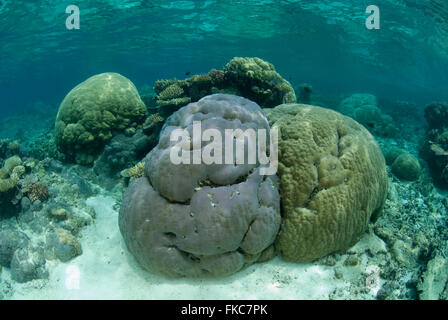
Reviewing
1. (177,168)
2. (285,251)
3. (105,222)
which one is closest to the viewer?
(177,168)

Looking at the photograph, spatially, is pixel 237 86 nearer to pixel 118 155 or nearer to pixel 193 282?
pixel 118 155

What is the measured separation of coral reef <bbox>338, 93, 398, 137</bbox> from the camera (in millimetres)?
14422

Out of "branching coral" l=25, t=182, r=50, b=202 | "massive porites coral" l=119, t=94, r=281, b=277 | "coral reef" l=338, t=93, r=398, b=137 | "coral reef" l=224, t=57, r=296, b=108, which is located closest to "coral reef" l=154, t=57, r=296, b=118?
"coral reef" l=224, t=57, r=296, b=108

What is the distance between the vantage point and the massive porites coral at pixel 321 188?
452cm

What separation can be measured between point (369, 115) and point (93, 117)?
14.3 metres

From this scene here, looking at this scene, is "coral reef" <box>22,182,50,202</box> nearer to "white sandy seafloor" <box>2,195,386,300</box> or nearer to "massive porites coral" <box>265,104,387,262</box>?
"white sandy seafloor" <box>2,195,386,300</box>

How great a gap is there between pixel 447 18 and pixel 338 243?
26.7m

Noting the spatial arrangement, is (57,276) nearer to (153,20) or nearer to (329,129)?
(329,129)

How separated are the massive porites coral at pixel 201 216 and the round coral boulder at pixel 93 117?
169 inches

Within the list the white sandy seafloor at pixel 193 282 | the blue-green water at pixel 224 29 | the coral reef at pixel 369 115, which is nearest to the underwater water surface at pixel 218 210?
the white sandy seafloor at pixel 193 282

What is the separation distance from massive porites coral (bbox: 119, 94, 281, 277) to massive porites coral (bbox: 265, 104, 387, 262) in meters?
0.38

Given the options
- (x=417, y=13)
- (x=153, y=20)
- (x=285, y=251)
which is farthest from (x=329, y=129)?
(x=153, y=20)

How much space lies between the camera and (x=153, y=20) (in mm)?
28516

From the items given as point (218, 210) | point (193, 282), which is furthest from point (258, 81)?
point (193, 282)
